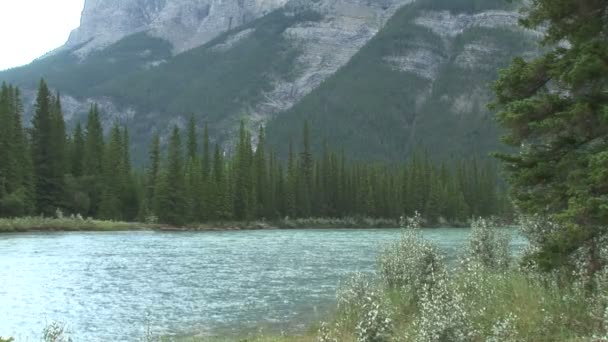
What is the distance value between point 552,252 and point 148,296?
838 inches

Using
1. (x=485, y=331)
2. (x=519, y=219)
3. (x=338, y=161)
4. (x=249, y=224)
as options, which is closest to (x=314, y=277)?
(x=519, y=219)

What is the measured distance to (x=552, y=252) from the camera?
12.7 m

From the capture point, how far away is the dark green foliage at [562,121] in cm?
1173

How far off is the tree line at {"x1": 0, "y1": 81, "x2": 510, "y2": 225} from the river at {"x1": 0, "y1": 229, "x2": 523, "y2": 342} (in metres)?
40.7

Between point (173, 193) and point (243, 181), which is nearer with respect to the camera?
point (173, 193)

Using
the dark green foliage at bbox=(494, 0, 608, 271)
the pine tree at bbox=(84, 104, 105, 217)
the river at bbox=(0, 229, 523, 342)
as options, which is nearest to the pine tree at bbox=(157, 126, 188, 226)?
the pine tree at bbox=(84, 104, 105, 217)

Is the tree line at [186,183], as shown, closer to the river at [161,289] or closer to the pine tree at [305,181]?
the pine tree at [305,181]

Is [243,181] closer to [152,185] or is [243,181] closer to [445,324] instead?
[152,185]

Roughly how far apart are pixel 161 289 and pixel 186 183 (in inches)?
3152

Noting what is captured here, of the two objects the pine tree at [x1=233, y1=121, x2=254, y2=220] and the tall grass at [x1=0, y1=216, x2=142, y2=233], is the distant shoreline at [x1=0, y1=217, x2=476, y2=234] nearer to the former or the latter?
the tall grass at [x1=0, y1=216, x2=142, y2=233]

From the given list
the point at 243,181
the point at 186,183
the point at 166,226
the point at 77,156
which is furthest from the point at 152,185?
the point at 243,181

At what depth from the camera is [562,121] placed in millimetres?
12375

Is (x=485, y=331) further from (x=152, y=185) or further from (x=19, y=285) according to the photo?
(x=152, y=185)

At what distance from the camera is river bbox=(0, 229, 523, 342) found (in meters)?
22.3
